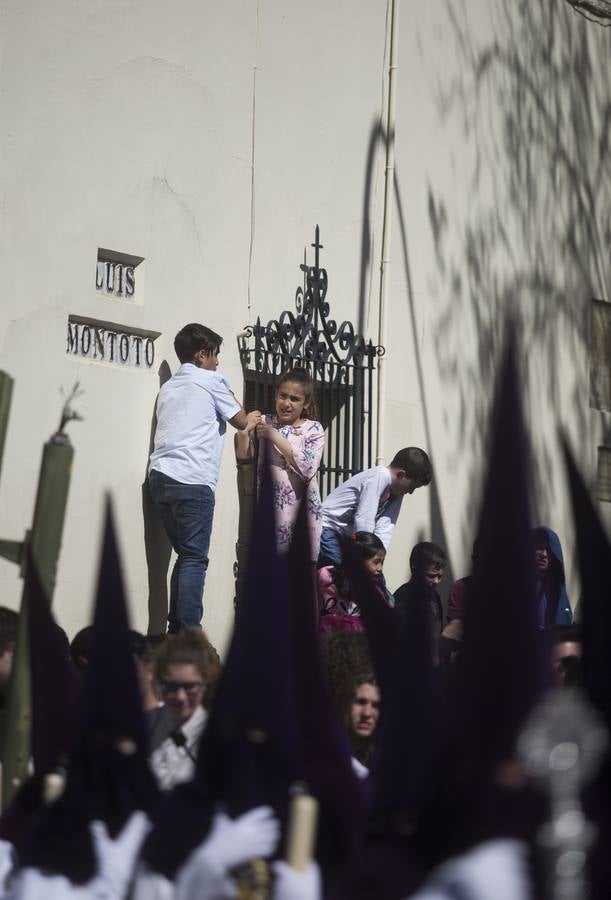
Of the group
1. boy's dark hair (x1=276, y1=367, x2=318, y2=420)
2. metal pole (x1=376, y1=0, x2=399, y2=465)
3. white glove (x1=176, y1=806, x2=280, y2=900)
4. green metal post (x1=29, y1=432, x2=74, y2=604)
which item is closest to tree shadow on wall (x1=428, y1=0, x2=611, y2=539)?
metal pole (x1=376, y1=0, x2=399, y2=465)

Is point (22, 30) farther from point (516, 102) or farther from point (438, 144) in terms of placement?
point (516, 102)

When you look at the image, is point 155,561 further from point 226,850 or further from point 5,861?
point 226,850

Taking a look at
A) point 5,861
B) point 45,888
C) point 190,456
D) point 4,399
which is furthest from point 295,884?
point 190,456

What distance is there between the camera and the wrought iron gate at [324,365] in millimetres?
9367

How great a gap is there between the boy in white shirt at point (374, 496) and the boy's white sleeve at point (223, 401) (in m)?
0.79

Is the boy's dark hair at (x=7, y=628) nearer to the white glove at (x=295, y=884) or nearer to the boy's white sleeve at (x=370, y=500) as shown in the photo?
the white glove at (x=295, y=884)

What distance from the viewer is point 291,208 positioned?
9.63 meters

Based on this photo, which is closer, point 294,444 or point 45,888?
point 45,888

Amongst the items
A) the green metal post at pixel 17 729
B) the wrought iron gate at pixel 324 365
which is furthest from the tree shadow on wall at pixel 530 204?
the green metal post at pixel 17 729

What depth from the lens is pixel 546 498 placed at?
11.2 m

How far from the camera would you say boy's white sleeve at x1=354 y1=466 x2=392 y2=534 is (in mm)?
8688

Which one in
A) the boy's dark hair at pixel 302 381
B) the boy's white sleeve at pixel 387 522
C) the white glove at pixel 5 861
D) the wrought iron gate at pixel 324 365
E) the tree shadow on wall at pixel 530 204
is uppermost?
the tree shadow on wall at pixel 530 204

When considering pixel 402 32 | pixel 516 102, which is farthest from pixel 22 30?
pixel 516 102

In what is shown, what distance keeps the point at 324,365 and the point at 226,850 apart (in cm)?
657
